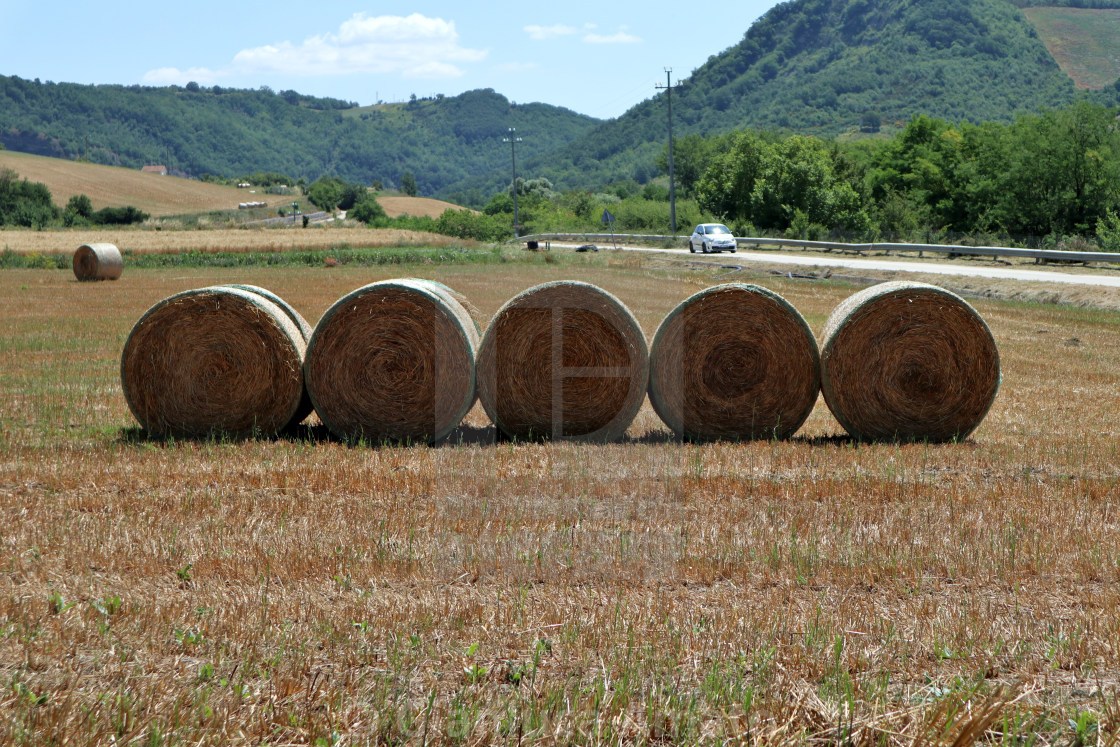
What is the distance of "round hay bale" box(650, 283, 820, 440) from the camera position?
9773 mm

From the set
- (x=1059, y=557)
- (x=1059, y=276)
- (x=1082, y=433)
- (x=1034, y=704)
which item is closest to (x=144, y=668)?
(x=1034, y=704)

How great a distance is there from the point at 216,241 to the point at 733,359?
55.0 m

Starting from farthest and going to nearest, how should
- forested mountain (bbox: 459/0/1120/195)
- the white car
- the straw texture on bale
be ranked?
1. forested mountain (bbox: 459/0/1120/195)
2. the white car
3. the straw texture on bale

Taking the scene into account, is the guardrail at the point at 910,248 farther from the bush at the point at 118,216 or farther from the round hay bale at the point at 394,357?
the bush at the point at 118,216

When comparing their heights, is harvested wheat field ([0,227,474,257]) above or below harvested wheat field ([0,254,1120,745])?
above

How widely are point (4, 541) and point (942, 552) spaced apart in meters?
5.91

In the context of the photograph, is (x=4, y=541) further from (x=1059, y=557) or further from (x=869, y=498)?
(x=1059, y=557)

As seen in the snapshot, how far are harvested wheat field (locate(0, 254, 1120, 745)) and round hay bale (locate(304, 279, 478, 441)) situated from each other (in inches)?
19.9

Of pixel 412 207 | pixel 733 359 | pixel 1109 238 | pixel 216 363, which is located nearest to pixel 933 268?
pixel 1109 238

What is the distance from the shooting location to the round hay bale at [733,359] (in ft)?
32.1

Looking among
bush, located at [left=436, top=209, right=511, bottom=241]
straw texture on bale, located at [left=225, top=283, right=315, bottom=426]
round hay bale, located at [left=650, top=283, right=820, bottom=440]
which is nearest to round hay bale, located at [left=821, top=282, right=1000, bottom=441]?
round hay bale, located at [left=650, top=283, right=820, bottom=440]

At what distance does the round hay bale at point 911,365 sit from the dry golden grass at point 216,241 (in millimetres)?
48603

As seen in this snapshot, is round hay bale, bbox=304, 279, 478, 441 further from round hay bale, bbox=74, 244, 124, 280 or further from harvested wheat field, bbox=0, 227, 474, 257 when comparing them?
harvested wheat field, bbox=0, 227, 474, 257

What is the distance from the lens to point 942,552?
6117mm
